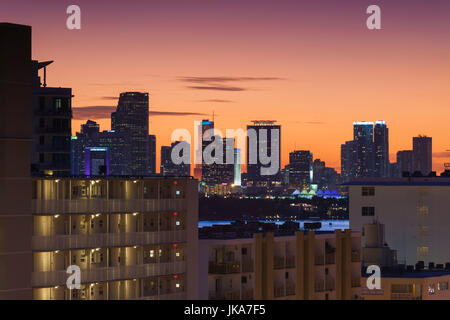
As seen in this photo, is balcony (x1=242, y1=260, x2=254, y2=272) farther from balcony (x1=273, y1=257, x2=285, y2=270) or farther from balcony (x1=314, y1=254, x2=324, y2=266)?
balcony (x1=314, y1=254, x2=324, y2=266)

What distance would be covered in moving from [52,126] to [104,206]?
48215 mm

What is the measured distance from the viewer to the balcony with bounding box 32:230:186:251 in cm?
5596

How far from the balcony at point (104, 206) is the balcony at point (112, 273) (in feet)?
13.2

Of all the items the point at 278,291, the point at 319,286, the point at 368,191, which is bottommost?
the point at 319,286

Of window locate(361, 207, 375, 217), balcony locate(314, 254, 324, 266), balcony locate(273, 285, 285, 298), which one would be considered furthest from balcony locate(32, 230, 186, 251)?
window locate(361, 207, 375, 217)

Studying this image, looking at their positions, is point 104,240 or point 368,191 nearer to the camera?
point 104,240

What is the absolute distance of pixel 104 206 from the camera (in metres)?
61.8

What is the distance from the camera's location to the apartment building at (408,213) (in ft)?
402

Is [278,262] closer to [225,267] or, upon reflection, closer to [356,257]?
[225,267]

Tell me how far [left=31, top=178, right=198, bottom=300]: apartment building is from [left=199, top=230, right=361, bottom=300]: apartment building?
3515 millimetres

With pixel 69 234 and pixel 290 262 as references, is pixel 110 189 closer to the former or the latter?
pixel 69 234

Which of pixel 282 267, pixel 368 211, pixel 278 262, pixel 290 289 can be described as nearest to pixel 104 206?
pixel 278 262

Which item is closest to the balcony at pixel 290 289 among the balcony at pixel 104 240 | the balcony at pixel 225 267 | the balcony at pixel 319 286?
the balcony at pixel 319 286
